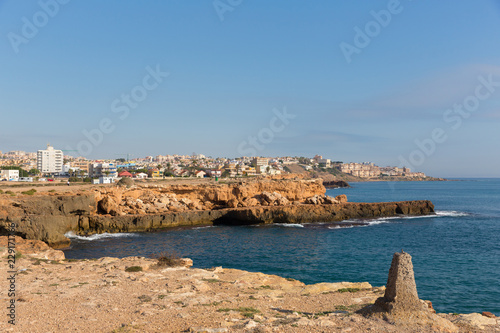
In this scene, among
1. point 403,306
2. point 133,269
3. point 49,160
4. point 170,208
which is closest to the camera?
point 403,306

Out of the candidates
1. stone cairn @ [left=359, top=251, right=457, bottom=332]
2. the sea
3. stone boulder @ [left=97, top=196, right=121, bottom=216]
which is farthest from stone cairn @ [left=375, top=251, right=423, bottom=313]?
stone boulder @ [left=97, top=196, right=121, bottom=216]

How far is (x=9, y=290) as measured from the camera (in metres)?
10.1

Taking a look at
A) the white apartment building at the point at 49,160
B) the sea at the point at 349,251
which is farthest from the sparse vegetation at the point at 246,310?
the white apartment building at the point at 49,160

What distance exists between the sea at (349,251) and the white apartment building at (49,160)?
429 feet

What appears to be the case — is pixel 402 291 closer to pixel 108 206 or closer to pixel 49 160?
pixel 108 206

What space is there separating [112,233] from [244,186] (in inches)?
686

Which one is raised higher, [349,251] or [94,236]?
[349,251]

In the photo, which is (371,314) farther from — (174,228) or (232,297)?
(174,228)

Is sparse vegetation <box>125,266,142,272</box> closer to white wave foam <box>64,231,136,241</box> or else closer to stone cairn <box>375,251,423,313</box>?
stone cairn <box>375,251,423,313</box>

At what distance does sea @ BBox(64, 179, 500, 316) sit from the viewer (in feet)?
51.0

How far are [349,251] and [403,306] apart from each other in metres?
15.8

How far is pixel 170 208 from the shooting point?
3716cm

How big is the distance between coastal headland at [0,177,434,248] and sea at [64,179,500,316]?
1.79 meters

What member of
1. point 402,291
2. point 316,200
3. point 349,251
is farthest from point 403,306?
point 316,200
